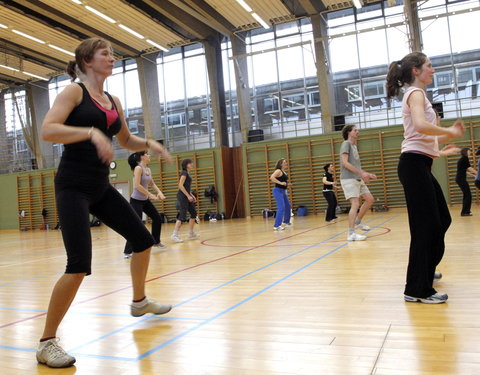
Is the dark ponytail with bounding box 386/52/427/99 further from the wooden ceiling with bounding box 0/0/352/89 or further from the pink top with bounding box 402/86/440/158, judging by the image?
the wooden ceiling with bounding box 0/0/352/89

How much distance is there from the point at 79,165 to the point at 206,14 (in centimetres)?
1411

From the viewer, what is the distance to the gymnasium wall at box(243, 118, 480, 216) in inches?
547

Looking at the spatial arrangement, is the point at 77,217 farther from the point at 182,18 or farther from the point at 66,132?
the point at 182,18

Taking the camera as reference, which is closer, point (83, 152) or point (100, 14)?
point (83, 152)

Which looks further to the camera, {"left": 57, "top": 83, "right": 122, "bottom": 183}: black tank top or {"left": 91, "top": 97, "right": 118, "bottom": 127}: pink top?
{"left": 91, "top": 97, "right": 118, "bottom": 127}: pink top

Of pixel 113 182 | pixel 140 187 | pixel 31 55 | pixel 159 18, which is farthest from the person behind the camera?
pixel 113 182

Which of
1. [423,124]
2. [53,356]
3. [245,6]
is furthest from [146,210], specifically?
[245,6]

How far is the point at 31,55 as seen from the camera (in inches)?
739

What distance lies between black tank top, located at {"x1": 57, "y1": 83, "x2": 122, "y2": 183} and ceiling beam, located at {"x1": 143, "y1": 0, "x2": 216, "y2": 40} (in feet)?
43.1

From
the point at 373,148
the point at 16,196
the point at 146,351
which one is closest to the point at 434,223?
the point at 146,351

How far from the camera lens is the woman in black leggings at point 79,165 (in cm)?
210

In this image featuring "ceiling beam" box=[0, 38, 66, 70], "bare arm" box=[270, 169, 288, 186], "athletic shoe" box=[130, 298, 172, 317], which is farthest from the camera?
"ceiling beam" box=[0, 38, 66, 70]

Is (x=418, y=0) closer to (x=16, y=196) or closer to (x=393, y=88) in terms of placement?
(x=393, y=88)

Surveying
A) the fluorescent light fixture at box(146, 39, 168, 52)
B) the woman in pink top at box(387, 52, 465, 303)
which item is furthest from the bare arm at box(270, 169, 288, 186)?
the fluorescent light fixture at box(146, 39, 168, 52)
